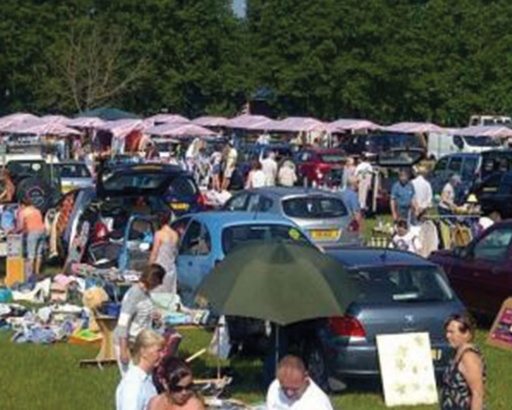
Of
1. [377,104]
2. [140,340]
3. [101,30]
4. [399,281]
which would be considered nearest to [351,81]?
[377,104]

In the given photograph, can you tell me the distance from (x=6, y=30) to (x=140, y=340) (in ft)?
238

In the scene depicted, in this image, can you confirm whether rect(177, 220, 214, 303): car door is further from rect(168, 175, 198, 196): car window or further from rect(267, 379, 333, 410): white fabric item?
rect(267, 379, 333, 410): white fabric item

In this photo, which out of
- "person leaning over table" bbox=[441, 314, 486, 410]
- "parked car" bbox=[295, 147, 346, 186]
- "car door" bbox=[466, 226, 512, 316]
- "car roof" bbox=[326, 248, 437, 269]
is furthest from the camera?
"parked car" bbox=[295, 147, 346, 186]

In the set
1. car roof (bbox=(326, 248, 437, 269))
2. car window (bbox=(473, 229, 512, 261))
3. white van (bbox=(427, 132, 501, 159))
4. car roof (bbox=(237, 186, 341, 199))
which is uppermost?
car roof (bbox=(326, 248, 437, 269))

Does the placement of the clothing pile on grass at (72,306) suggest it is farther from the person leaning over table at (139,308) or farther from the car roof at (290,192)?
the car roof at (290,192)

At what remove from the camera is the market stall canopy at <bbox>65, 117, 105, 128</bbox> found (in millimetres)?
56666

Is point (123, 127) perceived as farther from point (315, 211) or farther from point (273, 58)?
point (315, 211)

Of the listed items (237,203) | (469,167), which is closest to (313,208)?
(237,203)

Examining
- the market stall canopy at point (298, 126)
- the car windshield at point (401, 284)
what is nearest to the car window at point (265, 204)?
the car windshield at point (401, 284)

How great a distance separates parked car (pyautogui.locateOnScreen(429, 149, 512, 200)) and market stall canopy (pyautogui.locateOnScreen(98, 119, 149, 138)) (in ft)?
49.8

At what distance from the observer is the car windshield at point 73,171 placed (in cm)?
3841

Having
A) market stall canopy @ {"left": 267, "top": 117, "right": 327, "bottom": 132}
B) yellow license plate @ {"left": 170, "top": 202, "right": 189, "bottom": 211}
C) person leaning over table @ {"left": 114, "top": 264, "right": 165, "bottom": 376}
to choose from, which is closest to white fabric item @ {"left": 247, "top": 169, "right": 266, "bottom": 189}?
yellow license plate @ {"left": 170, "top": 202, "right": 189, "bottom": 211}

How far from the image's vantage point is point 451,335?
9.59 metres

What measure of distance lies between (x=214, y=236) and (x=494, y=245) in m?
3.74
